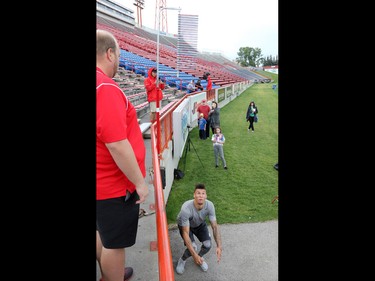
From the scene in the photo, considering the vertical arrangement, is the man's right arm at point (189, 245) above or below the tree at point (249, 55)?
below

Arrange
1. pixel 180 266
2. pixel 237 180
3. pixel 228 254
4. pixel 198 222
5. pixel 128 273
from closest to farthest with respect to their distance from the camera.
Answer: pixel 128 273, pixel 180 266, pixel 198 222, pixel 228 254, pixel 237 180

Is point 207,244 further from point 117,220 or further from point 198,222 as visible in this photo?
point 117,220

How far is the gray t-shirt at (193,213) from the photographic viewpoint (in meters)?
4.15

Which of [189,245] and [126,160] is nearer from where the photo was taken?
[126,160]

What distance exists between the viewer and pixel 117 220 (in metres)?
1.65

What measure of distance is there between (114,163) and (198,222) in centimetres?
306

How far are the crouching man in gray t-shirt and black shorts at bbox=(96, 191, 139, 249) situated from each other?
91.5 inches

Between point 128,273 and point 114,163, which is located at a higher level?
point 114,163

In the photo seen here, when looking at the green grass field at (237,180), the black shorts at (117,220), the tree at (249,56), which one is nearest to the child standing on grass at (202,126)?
the green grass field at (237,180)

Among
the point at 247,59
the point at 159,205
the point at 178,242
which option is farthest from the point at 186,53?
the point at 247,59

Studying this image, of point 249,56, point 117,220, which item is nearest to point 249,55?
point 249,56

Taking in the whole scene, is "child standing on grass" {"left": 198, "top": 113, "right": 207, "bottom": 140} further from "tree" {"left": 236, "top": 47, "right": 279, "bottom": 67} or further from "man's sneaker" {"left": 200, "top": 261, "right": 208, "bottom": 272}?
"tree" {"left": 236, "top": 47, "right": 279, "bottom": 67}

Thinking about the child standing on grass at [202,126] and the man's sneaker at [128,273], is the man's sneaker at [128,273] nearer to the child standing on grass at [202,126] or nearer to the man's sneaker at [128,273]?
the man's sneaker at [128,273]

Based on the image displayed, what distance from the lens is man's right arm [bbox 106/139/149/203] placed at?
55.9 inches
